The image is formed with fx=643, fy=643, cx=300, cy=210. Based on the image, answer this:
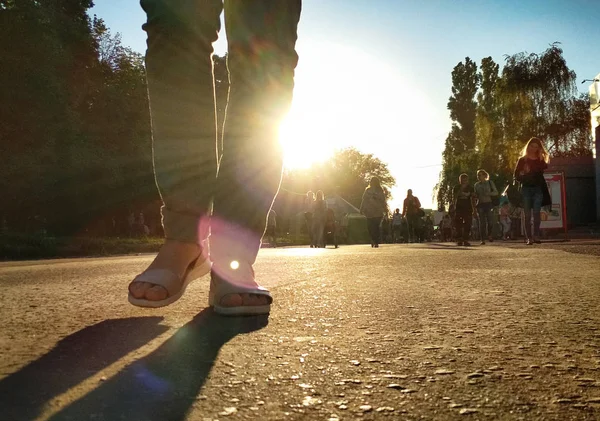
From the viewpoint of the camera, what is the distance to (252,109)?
240cm

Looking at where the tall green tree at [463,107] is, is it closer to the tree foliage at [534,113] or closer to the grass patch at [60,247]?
the tree foliage at [534,113]

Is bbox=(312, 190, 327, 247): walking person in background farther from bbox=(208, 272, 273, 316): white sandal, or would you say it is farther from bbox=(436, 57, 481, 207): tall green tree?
bbox=(436, 57, 481, 207): tall green tree

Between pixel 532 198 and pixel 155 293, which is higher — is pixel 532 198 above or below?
above

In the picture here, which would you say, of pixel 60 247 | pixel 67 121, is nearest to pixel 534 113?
pixel 67 121

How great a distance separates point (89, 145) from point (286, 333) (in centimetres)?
2667

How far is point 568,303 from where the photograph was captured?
7.74 feet

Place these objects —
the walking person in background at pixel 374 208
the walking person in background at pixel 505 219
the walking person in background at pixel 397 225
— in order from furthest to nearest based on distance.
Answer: the walking person in background at pixel 397 225 < the walking person in background at pixel 505 219 < the walking person in background at pixel 374 208

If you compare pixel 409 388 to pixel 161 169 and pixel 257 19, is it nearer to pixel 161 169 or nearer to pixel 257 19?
pixel 161 169

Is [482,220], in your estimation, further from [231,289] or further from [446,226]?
[231,289]

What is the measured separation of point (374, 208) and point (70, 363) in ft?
53.3

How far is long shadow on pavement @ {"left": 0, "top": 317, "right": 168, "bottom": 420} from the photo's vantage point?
99cm

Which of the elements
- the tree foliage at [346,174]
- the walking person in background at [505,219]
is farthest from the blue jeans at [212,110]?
the tree foliage at [346,174]

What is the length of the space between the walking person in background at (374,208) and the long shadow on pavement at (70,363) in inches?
610

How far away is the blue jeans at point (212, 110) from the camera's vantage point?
2.28 meters
